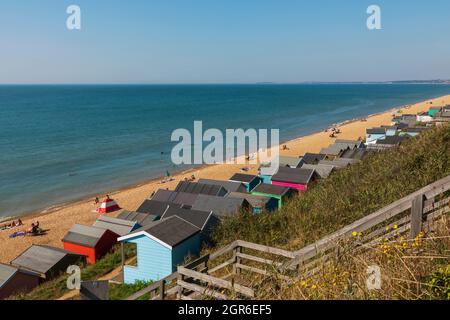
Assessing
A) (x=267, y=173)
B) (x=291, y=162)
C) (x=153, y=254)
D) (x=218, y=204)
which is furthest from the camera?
(x=291, y=162)

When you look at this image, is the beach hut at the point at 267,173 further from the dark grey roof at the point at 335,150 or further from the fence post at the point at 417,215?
the fence post at the point at 417,215

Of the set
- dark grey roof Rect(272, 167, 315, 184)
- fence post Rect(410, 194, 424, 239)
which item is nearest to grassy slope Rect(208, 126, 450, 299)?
fence post Rect(410, 194, 424, 239)

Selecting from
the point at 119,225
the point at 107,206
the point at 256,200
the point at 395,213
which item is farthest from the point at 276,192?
the point at 395,213

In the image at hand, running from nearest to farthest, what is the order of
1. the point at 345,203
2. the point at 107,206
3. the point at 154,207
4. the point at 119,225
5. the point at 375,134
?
the point at 345,203
the point at 119,225
the point at 154,207
the point at 107,206
the point at 375,134

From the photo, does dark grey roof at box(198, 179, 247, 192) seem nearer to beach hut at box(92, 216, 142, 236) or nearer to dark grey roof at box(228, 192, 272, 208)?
dark grey roof at box(228, 192, 272, 208)

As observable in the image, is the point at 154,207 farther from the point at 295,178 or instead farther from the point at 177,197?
the point at 295,178
